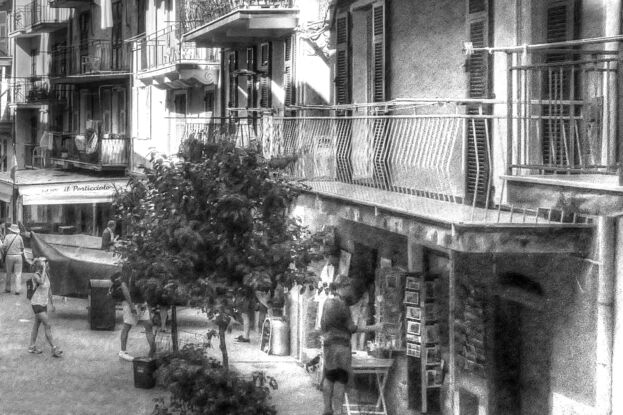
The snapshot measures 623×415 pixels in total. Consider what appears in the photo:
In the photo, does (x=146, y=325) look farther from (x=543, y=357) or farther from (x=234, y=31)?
(x=543, y=357)

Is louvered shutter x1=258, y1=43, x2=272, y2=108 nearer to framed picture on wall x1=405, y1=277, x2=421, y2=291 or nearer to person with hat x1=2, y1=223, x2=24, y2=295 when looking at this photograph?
person with hat x1=2, y1=223, x2=24, y2=295

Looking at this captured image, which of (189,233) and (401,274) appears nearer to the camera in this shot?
(189,233)

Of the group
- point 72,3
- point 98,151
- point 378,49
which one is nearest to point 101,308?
point 378,49

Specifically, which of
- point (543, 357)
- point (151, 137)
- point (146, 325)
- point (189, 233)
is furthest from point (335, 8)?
point (151, 137)

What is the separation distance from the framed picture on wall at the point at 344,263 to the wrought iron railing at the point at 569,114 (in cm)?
621

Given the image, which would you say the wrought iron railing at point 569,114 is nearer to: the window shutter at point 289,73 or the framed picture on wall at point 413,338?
the framed picture on wall at point 413,338

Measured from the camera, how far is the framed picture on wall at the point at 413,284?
45.7 ft

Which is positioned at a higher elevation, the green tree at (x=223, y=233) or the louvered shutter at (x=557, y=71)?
the louvered shutter at (x=557, y=71)

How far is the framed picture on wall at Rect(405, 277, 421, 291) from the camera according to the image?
13943 mm

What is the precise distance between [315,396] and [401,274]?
322cm

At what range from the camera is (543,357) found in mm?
11570

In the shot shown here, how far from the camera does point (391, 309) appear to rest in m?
14.8

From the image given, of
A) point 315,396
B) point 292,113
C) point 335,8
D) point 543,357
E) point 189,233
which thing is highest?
point 335,8

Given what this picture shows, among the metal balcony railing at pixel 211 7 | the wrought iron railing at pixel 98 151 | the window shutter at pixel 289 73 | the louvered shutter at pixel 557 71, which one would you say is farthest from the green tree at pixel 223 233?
the wrought iron railing at pixel 98 151
